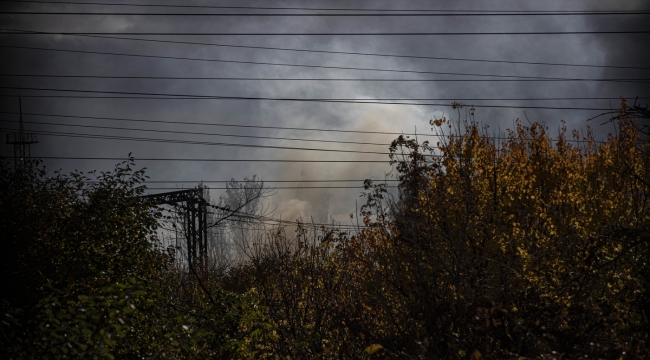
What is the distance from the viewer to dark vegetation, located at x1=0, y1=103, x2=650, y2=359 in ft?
24.7

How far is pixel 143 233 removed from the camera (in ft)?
37.9

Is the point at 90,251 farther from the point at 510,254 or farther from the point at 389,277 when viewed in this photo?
the point at 510,254

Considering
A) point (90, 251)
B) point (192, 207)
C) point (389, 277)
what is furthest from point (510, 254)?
point (192, 207)

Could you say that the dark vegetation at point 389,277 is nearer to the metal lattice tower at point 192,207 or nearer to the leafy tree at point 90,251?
the leafy tree at point 90,251

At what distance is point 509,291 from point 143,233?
692 cm

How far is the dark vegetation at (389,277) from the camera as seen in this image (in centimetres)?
754

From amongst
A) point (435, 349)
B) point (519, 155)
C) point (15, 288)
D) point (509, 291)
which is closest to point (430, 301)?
point (435, 349)

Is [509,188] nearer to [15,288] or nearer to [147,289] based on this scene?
[147,289]

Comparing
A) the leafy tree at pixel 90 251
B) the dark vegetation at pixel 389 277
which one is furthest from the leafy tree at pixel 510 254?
the leafy tree at pixel 90 251

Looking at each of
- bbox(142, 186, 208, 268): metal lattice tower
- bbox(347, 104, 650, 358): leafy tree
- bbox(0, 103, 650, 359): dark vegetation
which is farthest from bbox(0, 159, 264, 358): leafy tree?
bbox(142, 186, 208, 268): metal lattice tower

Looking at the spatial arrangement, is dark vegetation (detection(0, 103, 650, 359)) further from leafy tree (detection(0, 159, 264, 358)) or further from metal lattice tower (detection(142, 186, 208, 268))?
metal lattice tower (detection(142, 186, 208, 268))

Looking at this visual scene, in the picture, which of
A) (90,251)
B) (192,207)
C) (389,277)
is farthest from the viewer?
(192,207)

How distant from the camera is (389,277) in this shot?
12.0 m

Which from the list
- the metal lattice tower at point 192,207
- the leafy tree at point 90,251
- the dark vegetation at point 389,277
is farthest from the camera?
the metal lattice tower at point 192,207
